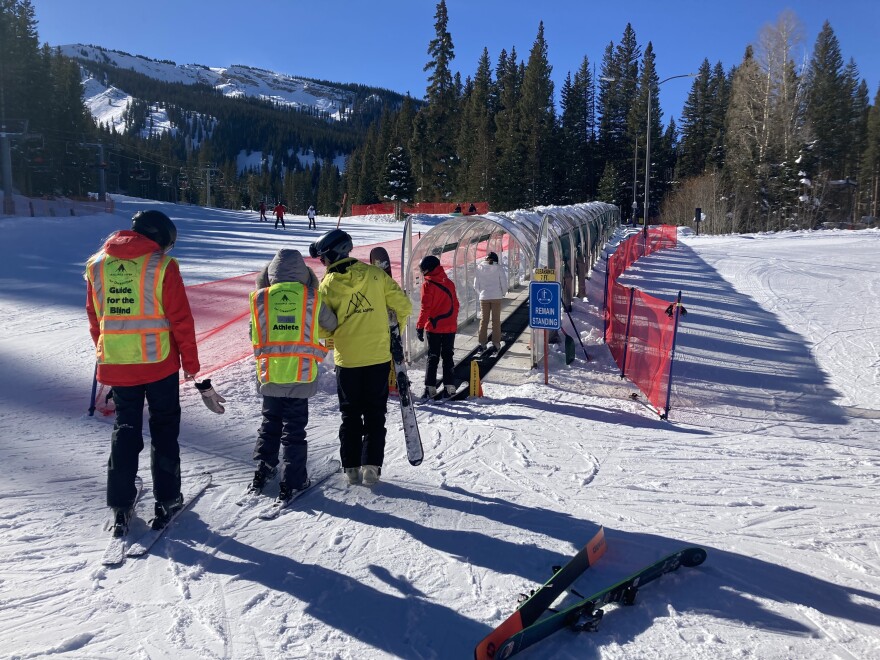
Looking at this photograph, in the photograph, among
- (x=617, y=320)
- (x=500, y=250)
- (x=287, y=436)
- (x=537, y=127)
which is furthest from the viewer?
(x=537, y=127)

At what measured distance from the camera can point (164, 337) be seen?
3.47m

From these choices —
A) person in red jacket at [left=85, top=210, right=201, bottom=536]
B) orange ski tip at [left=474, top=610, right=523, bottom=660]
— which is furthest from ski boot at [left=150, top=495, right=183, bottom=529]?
orange ski tip at [left=474, top=610, right=523, bottom=660]

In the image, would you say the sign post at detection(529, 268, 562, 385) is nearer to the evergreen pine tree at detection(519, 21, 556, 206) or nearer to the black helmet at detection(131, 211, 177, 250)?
the black helmet at detection(131, 211, 177, 250)

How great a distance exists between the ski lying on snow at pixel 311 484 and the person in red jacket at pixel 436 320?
2.40m

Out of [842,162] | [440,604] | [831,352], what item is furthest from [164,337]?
[842,162]

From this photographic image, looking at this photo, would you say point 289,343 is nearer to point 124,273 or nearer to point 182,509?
point 124,273

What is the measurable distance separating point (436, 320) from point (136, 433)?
13.0 ft

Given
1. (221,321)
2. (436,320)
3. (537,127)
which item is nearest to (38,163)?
(537,127)

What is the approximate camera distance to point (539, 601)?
2.85m

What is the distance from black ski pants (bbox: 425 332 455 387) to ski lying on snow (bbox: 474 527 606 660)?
359 cm

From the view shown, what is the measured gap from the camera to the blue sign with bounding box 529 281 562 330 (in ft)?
23.7

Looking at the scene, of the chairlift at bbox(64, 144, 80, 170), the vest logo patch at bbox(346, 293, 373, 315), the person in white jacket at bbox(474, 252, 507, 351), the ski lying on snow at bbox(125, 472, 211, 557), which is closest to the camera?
the ski lying on snow at bbox(125, 472, 211, 557)

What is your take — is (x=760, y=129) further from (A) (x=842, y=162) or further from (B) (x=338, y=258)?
(B) (x=338, y=258)

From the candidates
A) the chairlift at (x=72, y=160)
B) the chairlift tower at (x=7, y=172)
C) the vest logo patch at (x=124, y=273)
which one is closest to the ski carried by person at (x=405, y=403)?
the vest logo patch at (x=124, y=273)
